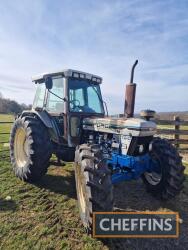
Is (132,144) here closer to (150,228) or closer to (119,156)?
(119,156)

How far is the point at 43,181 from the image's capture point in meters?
5.36

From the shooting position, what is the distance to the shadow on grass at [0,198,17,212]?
13.2 feet

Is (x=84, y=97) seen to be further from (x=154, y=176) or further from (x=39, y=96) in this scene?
(x=154, y=176)

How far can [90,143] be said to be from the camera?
4516 millimetres

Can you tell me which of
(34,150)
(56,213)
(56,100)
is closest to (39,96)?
(56,100)

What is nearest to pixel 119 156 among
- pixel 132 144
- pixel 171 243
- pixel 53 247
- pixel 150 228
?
pixel 132 144

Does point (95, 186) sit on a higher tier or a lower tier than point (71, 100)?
lower

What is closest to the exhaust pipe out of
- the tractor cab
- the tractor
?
the tractor

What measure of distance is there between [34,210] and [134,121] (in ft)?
7.24

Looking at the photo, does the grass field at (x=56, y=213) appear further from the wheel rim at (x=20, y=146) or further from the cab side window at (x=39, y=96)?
the cab side window at (x=39, y=96)

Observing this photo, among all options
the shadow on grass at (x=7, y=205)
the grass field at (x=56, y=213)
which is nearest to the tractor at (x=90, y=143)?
the grass field at (x=56, y=213)

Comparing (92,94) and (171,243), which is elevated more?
(92,94)

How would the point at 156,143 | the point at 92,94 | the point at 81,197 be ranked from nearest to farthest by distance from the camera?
1. the point at 81,197
2. the point at 156,143
3. the point at 92,94

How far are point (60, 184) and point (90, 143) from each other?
1338 millimetres
